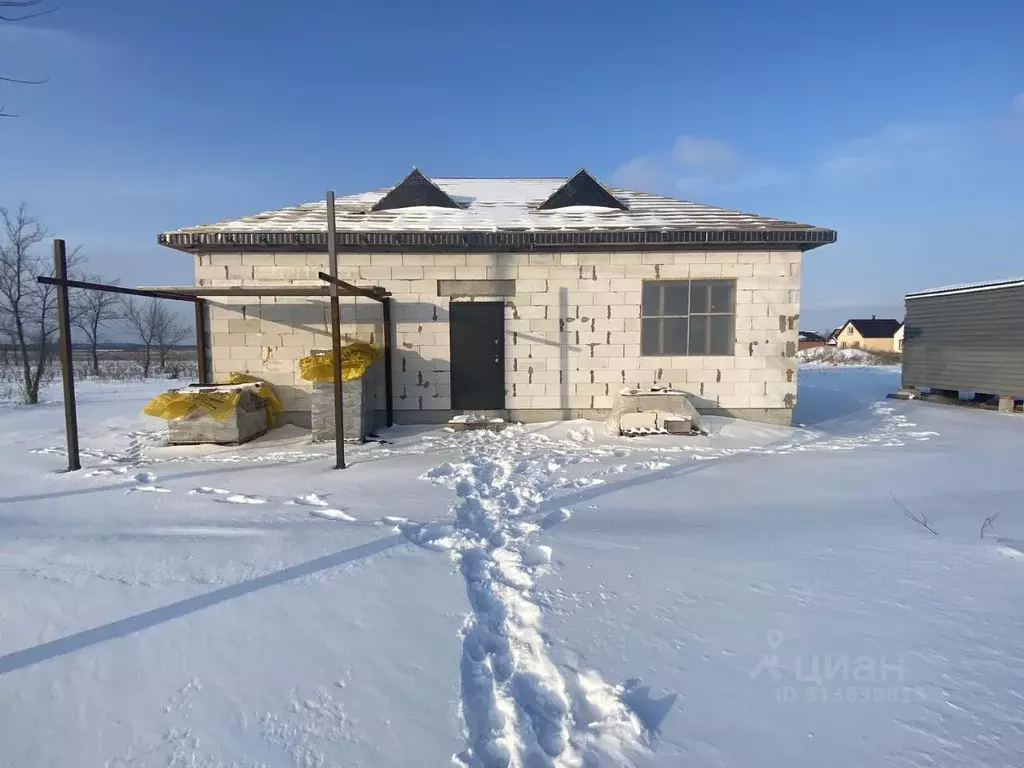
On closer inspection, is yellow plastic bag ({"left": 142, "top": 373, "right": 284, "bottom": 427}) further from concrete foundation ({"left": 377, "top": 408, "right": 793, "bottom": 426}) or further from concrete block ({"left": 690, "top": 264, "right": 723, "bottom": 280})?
concrete block ({"left": 690, "top": 264, "right": 723, "bottom": 280})

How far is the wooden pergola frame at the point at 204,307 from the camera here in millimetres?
5656

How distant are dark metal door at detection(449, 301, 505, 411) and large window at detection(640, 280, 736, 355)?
274cm

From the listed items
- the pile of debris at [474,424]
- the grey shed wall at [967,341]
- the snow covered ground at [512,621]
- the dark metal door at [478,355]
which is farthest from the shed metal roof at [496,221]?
the grey shed wall at [967,341]

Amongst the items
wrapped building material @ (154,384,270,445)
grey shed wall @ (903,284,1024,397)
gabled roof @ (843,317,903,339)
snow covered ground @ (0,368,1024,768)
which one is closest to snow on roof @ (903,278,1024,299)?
grey shed wall @ (903,284,1024,397)

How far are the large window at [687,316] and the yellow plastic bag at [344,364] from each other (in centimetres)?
503

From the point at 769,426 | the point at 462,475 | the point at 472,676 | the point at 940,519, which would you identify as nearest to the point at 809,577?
the point at 940,519

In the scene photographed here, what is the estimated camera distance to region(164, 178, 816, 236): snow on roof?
834 centimetres

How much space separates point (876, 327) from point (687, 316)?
6514cm

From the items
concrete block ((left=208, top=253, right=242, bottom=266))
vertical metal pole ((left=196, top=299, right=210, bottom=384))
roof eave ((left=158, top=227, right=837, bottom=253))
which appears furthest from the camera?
vertical metal pole ((left=196, top=299, right=210, bottom=384))

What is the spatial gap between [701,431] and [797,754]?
21.1 ft

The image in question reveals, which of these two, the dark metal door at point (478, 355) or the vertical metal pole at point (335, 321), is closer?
the vertical metal pole at point (335, 321)

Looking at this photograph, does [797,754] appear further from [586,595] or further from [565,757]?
[586,595]

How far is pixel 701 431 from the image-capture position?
309 inches

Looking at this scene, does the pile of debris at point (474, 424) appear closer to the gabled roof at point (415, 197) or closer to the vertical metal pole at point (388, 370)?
the vertical metal pole at point (388, 370)
